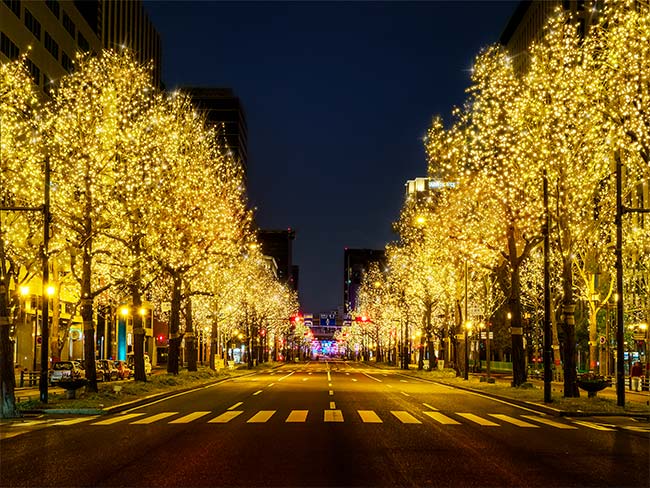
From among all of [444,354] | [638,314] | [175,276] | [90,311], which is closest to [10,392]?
[90,311]

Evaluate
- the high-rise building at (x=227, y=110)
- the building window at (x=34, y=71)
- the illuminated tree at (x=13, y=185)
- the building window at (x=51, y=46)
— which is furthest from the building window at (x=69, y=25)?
the high-rise building at (x=227, y=110)

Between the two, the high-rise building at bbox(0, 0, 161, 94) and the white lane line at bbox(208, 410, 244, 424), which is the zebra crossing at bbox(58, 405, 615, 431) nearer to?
the white lane line at bbox(208, 410, 244, 424)

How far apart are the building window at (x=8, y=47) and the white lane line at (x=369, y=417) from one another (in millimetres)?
44366

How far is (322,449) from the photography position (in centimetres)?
1540

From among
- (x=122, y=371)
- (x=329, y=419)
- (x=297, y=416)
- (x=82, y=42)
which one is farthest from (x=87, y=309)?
(x=82, y=42)

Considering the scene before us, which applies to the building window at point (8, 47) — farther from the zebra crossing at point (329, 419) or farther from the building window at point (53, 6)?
the zebra crossing at point (329, 419)

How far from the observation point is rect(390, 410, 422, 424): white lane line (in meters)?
21.7

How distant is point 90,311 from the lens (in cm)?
2988

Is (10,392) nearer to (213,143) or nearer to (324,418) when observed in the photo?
(324,418)

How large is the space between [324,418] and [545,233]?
1125 centimetres

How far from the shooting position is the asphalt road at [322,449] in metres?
12.1

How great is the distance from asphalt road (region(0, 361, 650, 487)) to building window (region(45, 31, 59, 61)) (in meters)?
50.1

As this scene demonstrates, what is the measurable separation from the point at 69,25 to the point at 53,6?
483 centimetres

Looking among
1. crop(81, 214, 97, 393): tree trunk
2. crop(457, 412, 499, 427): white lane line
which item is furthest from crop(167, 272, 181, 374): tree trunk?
crop(457, 412, 499, 427): white lane line
